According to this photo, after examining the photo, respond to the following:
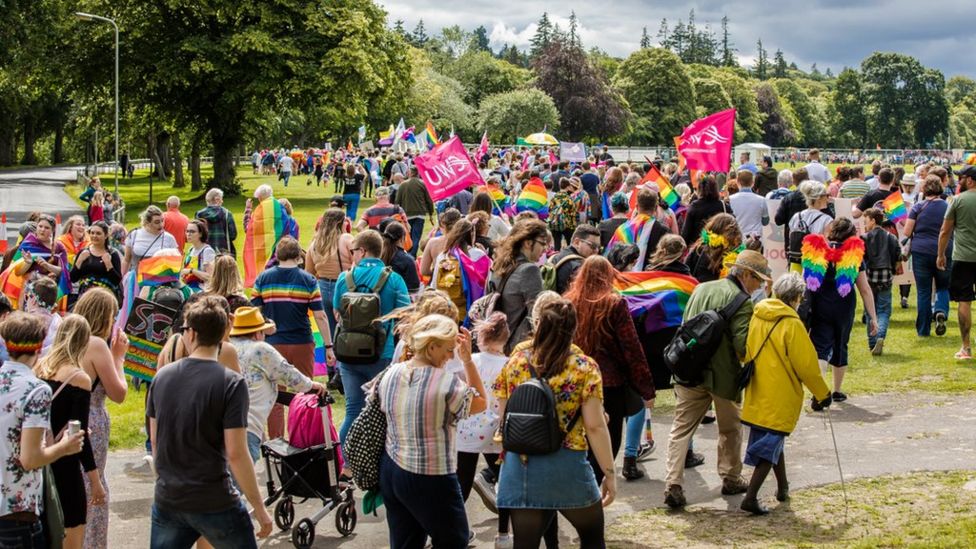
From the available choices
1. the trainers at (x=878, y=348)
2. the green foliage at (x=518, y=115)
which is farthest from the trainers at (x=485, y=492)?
the green foliage at (x=518, y=115)

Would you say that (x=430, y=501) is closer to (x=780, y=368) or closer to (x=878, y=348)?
(x=780, y=368)

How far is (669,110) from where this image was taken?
109 m

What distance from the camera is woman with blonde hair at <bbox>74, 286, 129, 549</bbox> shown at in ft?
20.4

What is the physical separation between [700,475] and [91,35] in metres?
36.3

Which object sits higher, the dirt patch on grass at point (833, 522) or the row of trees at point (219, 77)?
the row of trees at point (219, 77)

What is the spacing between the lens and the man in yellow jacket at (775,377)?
24.2ft

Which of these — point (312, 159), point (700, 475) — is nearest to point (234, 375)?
point (700, 475)

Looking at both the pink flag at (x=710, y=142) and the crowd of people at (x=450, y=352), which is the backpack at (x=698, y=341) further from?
the pink flag at (x=710, y=142)

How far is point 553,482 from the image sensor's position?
218 inches

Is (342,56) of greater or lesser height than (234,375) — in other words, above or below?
above

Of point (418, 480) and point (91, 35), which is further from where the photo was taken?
point (91, 35)

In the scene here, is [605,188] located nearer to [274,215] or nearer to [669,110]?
[274,215]

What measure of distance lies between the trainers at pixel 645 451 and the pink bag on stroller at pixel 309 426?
8.87 ft

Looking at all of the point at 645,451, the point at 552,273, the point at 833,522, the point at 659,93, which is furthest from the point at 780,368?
the point at 659,93
